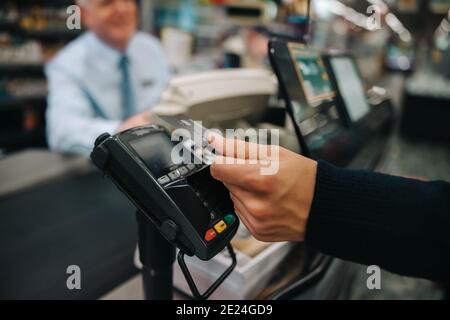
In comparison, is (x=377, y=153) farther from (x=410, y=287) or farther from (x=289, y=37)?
(x=289, y=37)

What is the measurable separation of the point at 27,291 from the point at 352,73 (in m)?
1.33

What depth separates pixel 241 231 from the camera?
894mm

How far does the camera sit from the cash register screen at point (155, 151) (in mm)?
556

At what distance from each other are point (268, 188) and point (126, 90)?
171 cm

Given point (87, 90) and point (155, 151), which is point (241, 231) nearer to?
point (155, 151)

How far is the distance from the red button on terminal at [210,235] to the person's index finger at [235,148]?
0.12 metres

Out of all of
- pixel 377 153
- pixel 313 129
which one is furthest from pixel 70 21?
pixel 377 153

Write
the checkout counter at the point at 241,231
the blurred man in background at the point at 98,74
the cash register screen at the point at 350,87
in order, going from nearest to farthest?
the checkout counter at the point at 241,231 < the cash register screen at the point at 350,87 < the blurred man in background at the point at 98,74

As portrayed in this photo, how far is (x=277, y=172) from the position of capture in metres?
0.53

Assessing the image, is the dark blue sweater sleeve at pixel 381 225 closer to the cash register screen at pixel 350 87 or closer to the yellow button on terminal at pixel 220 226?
the yellow button on terminal at pixel 220 226

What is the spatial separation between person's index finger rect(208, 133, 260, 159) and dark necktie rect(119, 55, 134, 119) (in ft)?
5.28

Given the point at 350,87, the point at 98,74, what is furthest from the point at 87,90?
the point at 350,87

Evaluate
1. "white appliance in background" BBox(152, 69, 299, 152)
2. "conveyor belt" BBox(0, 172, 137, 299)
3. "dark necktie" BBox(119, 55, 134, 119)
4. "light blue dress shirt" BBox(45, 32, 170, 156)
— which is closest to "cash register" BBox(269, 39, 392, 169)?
"white appliance in background" BBox(152, 69, 299, 152)

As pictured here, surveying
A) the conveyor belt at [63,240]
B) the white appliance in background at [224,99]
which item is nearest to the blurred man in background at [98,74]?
the conveyor belt at [63,240]
